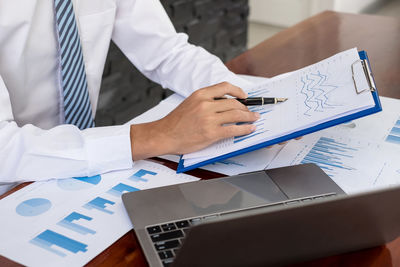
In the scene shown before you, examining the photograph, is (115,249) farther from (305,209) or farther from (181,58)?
(181,58)

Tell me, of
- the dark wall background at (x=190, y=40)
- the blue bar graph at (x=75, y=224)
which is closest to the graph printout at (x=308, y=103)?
the blue bar graph at (x=75, y=224)

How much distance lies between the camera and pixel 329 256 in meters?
0.65

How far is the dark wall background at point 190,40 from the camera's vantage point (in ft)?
6.57

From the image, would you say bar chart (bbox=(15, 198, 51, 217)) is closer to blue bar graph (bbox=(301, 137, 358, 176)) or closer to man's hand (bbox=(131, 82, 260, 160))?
man's hand (bbox=(131, 82, 260, 160))

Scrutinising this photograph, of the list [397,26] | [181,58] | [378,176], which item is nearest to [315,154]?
[378,176]

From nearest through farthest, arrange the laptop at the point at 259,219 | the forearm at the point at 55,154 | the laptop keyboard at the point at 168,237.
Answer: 1. the laptop at the point at 259,219
2. the laptop keyboard at the point at 168,237
3. the forearm at the point at 55,154

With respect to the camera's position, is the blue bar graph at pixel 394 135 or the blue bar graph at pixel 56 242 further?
the blue bar graph at pixel 394 135

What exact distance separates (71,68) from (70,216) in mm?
448

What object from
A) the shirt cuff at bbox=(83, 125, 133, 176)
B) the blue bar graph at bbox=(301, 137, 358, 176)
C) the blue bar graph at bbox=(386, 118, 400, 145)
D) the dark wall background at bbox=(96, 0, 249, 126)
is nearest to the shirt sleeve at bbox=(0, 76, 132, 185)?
the shirt cuff at bbox=(83, 125, 133, 176)

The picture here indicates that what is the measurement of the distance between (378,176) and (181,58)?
630 millimetres

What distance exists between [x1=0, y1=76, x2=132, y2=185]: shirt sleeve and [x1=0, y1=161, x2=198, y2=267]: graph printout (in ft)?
0.06

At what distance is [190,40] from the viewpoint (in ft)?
7.93

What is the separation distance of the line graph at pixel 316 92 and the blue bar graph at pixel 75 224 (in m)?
0.38

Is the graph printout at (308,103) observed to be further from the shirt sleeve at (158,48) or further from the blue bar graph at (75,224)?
the shirt sleeve at (158,48)
